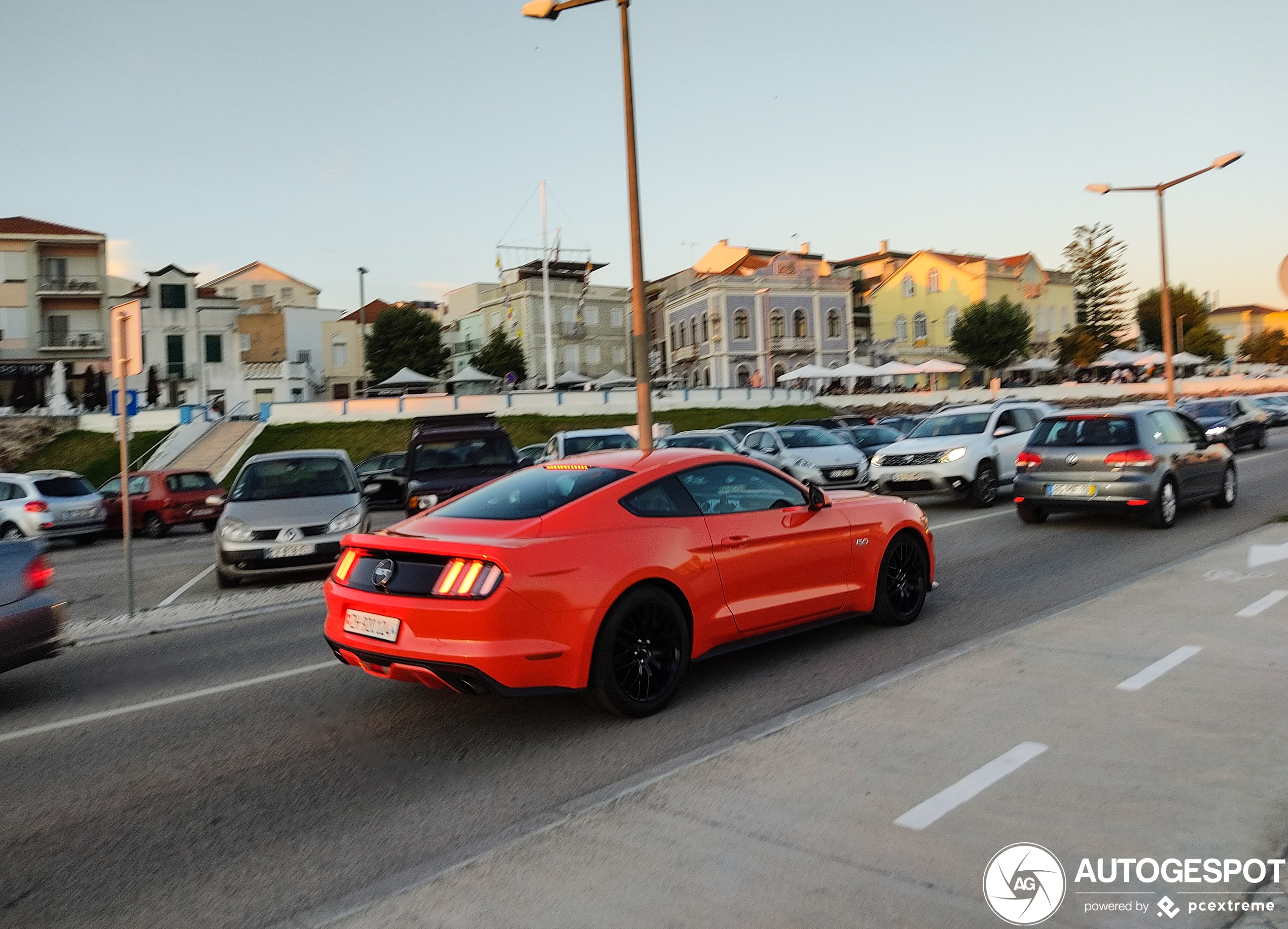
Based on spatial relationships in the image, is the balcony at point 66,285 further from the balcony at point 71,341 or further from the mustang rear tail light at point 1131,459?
the mustang rear tail light at point 1131,459

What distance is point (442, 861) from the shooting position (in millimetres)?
3934

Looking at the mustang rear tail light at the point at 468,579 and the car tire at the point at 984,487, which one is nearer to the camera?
the mustang rear tail light at the point at 468,579

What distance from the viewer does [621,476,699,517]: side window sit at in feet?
19.7

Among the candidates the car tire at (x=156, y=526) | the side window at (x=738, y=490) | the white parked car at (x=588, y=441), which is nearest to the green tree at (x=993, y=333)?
the white parked car at (x=588, y=441)

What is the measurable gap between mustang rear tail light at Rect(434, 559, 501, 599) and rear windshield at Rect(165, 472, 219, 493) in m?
20.3

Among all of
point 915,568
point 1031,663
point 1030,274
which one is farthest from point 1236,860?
point 1030,274

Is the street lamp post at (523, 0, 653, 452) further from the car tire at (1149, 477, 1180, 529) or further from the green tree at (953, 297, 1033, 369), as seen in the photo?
the green tree at (953, 297, 1033, 369)

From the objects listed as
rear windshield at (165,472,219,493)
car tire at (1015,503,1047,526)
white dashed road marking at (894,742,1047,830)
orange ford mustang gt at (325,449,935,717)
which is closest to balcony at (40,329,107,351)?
rear windshield at (165,472,219,493)

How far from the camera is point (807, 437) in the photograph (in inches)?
901

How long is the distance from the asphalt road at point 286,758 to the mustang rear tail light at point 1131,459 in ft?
14.5

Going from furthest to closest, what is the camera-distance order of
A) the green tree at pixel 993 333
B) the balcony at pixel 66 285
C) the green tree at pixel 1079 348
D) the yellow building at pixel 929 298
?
the green tree at pixel 1079 348, the yellow building at pixel 929 298, the green tree at pixel 993 333, the balcony at pixel 66 285

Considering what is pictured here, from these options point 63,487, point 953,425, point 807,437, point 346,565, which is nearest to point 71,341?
point 63,487

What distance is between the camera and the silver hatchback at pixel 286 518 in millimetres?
11625

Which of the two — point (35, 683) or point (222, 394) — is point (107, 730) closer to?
point (35, 683)
